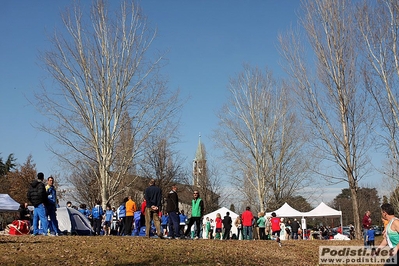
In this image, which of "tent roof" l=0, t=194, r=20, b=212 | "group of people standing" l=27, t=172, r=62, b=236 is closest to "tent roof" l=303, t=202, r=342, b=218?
"tent roof" l=0, t=194, r=20, b=212

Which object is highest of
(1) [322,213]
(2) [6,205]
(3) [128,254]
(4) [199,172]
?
(4) [199,172]

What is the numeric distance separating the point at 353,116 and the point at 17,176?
45717 millimetres

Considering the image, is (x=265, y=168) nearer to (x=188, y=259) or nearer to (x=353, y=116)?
(x=353, y=116)

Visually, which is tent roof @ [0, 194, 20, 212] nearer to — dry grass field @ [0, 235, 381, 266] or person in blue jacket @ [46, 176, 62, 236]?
person in blue jacket @ [46, 176, 62, 236]

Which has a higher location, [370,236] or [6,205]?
[6,205]

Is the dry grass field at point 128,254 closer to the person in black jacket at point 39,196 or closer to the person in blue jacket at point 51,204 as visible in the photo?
the person in black jacket at point 39,196

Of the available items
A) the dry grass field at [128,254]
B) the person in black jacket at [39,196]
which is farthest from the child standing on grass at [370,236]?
the person in black jacket at [39,196]

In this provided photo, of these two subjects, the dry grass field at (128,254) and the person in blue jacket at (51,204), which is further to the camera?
the person in blue jacket at (51,204)

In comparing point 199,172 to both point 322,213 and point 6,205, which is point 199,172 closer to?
point 322,213

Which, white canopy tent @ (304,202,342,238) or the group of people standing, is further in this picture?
white canopy tent @ (304,202,342,238)

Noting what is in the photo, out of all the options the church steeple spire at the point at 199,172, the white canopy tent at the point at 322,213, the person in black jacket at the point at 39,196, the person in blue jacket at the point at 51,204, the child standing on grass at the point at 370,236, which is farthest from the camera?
the church steeple spire at the point at 199,172

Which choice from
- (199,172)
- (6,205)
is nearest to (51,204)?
(6,205)

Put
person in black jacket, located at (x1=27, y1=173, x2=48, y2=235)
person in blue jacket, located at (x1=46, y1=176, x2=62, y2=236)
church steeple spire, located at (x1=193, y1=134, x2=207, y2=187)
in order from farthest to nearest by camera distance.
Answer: church steeple spire, located at (x1=193, y1=134, x2=207, y2=187) < person in blue jacket, located at (x1=46, y1=176, x2=62, y2=236) < person in black jacket, located at (x1=27, y1=173, x2=48, y2=235)

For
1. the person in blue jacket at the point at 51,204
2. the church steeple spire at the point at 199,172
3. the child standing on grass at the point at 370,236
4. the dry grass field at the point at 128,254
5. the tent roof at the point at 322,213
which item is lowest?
the dry grass field at the point at 128,254
